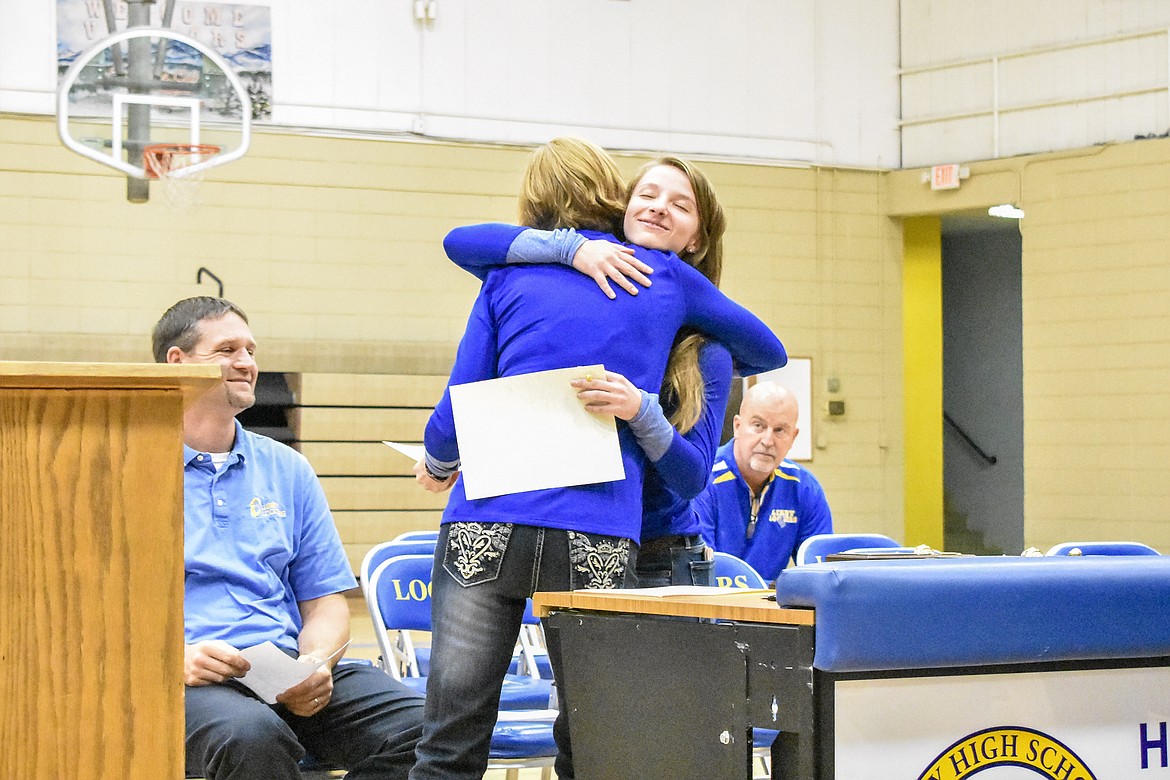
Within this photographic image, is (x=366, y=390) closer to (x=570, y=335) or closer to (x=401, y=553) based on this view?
(x=401, y=553)

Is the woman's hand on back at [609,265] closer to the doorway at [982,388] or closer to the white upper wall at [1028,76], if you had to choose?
the white upper wall at [1028,76]

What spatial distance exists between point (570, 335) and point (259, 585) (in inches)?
37.0

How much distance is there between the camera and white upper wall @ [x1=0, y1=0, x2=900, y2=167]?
398 inches

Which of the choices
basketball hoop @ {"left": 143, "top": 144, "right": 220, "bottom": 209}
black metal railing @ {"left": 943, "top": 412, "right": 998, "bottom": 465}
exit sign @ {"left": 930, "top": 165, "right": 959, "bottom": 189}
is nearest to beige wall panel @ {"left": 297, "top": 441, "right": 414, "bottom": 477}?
basketball hoop @ {"left": 143, "top": 144, "right": 220, "bottom": 209}

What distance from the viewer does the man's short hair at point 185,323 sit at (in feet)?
8.79

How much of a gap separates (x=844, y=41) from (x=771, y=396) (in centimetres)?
777

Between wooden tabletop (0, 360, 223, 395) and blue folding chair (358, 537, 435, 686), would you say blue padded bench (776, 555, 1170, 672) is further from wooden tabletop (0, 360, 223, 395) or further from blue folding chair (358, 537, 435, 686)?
blue folding chair (358, 537, 435, 686)

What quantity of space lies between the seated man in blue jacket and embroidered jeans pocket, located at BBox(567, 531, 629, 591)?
2.54 metres

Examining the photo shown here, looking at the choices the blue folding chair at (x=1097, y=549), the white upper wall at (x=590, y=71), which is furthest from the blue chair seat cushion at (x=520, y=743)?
the white upper wall at (x=590, y=71)

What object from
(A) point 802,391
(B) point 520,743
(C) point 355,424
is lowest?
(B) point 520,743

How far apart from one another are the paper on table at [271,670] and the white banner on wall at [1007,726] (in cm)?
115

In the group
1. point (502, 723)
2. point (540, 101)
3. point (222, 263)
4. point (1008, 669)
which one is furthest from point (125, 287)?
point (1008, 669)

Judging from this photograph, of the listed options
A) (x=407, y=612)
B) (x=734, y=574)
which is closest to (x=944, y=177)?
(x=734, y=574)

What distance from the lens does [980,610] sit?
1630 millimetres
